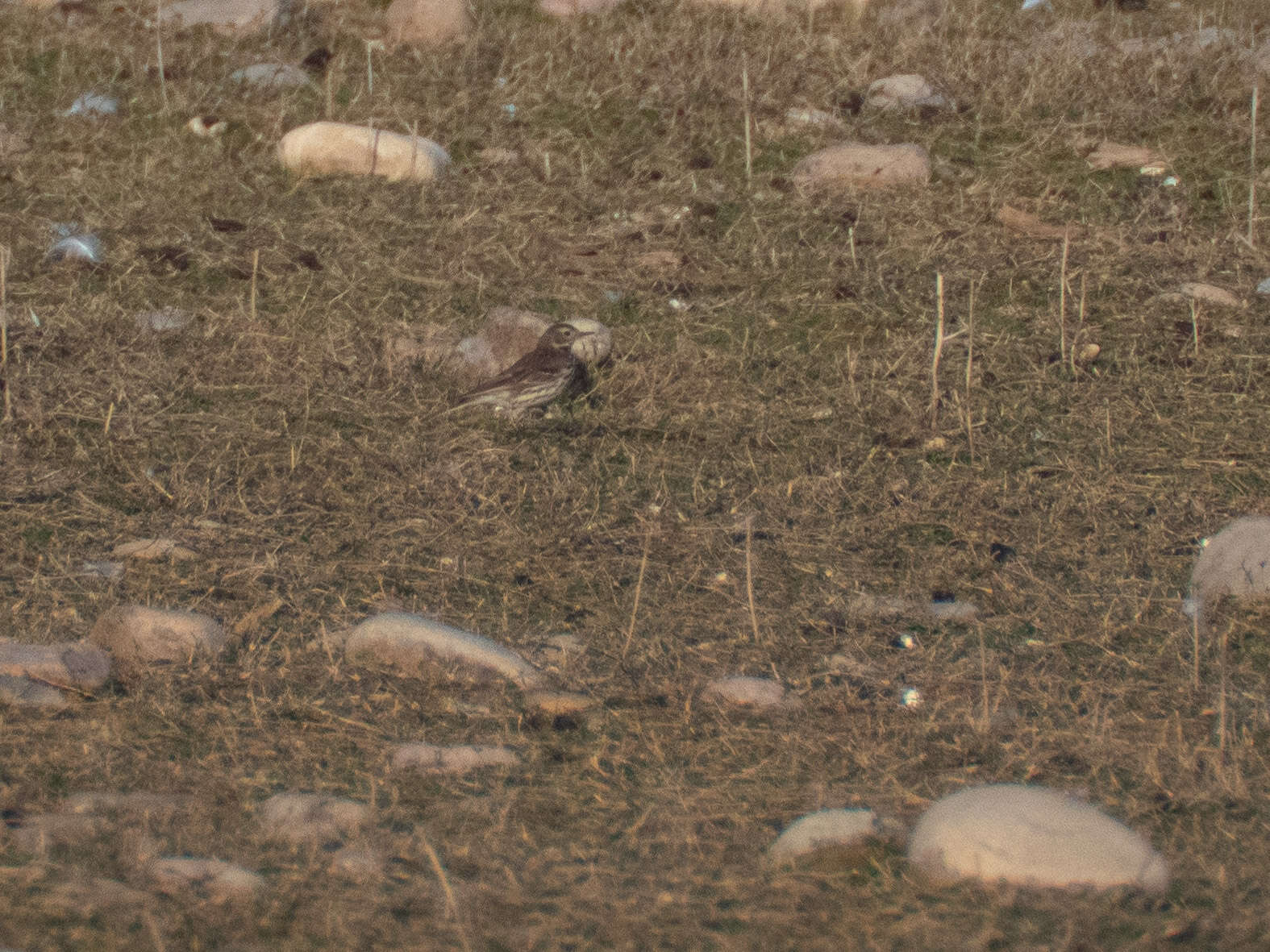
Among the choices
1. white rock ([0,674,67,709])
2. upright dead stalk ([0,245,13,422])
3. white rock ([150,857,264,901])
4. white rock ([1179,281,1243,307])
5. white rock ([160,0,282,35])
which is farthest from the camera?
white rock ([160,0,282,35])

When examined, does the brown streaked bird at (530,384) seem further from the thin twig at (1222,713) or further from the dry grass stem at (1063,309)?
the thin twig at (1222,713)

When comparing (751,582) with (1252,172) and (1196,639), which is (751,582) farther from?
(1252,172)

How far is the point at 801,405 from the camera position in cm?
551

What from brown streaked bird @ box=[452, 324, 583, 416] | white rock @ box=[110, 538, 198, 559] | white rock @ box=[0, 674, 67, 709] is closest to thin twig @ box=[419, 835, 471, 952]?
white rock @ box=[0, 674, 67, 709]

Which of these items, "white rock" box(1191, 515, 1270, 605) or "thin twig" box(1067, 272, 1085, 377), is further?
"thin twig" box(1067, 272, 1085, 377)

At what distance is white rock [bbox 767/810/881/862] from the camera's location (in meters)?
2.79

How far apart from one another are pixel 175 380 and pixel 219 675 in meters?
2.22

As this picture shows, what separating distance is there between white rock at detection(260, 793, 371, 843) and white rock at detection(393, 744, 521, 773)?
220 millimetres

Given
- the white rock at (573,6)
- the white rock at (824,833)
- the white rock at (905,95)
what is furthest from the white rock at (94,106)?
the white rock at (824,833)

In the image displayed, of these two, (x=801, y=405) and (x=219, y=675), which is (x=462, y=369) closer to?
(x=801, y=405)

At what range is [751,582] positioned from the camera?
414 centimetres

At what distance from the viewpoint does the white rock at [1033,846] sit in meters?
2.63

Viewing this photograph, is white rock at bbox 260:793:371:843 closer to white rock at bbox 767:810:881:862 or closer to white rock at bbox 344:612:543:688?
white rock at bbox 344:612:543:688

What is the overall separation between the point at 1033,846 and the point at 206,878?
1.48 meters
